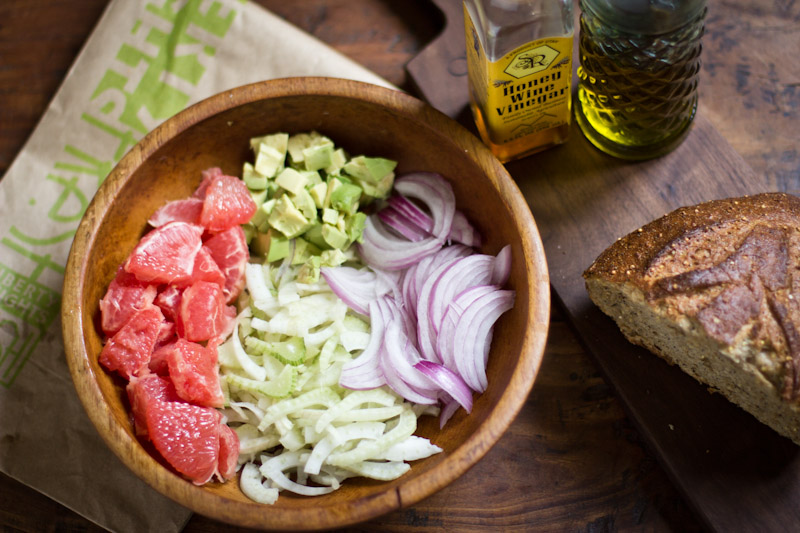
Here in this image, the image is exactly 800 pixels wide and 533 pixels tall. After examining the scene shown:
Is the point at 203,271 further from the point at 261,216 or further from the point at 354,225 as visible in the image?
the point at 354,225

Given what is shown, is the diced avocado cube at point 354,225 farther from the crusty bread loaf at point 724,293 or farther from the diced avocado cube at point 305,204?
the crusty bread loaf at point 724,293

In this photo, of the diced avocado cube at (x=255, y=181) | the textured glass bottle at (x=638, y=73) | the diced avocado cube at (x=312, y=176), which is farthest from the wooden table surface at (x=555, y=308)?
the diced avocado cube at (x=255, y=181)

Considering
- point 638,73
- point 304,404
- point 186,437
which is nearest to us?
point 186,437

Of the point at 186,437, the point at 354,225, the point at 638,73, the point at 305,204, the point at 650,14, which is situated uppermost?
the point at 650,14

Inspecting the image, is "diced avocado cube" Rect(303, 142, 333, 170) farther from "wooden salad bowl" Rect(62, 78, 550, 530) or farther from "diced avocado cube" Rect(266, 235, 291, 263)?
"diced avocado cube" Rect(266, 235, 291, 263)

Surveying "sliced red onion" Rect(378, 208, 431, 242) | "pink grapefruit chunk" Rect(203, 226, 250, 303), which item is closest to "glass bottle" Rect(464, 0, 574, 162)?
"sliced red onion" Rect(378, 208, 431, 242)

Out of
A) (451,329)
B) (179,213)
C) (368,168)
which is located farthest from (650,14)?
(179,213)
